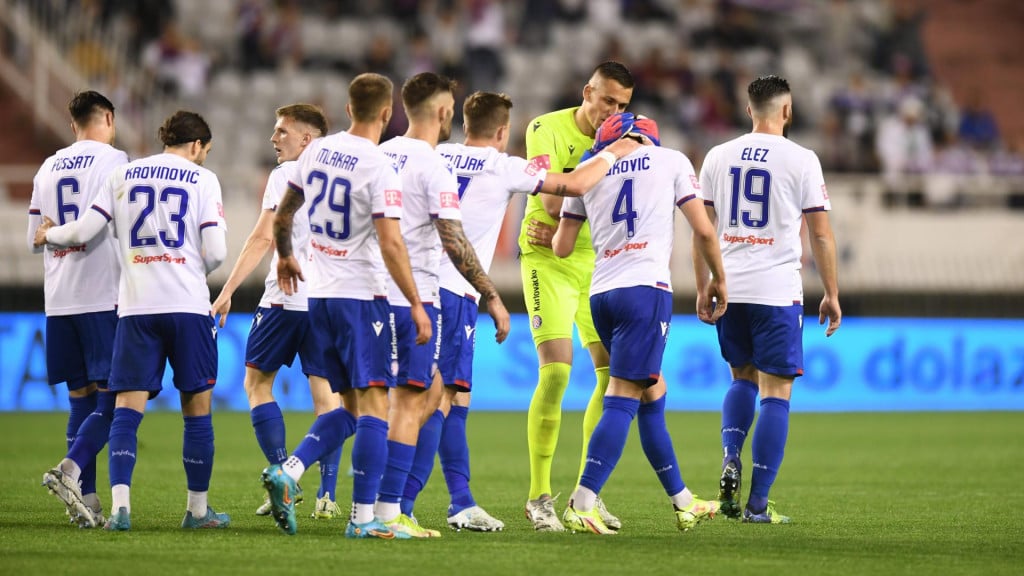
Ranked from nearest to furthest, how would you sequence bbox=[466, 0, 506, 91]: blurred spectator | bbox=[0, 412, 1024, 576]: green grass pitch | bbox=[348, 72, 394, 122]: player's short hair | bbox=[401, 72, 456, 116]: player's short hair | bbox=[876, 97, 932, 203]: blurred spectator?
bbox=[0, 412, 1024, 576]: green grass pitch → bbox=[348, 72, 394, 122]: player's short hair → bbox=[401, 72, 456, 116]: player's short hair → bbox=[876, 97, 932, 203]: blurred spectator → bbox=[466, 0, 506, 91]: blurred spectator

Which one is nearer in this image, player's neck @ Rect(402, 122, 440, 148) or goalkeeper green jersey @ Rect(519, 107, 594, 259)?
player's neck @ Rect(402, 122, 440, 148)

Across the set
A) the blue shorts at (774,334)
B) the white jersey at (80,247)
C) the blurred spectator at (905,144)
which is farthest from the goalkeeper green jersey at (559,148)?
the blurred spectator at (905,144)

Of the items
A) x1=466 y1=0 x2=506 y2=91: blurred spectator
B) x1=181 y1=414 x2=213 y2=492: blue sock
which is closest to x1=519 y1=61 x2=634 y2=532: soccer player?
x1=181 y1=414 x2=213 y2=492: blue sock

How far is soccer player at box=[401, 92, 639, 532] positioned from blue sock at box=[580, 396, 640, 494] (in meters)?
0.57

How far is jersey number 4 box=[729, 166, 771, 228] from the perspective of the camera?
318 inches

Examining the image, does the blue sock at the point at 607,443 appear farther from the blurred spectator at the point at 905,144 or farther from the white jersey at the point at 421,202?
the blurred spectator at the point at 905,144

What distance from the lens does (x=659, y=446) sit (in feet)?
25.0

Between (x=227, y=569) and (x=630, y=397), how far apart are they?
2383 millimetres

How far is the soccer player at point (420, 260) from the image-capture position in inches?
271

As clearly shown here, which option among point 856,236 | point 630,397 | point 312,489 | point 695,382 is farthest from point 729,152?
point 856,236

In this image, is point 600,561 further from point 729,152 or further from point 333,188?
point 729,152

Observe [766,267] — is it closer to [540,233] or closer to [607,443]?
[540,233]

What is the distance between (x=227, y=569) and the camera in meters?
5.92

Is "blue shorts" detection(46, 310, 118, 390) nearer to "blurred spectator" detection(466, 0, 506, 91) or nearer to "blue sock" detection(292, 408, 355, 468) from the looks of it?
"blue sock" detection(292, 408, 355, 468)
